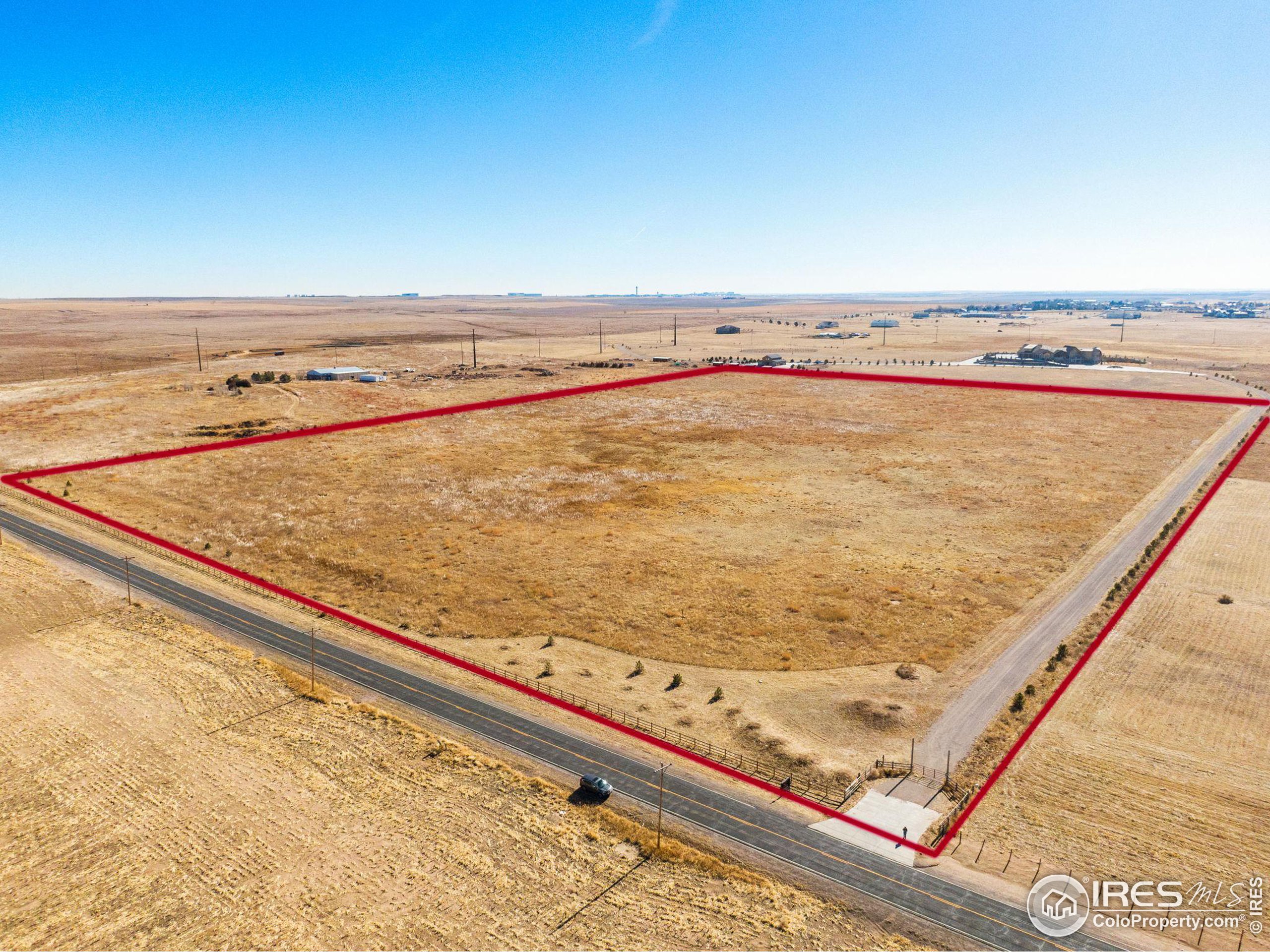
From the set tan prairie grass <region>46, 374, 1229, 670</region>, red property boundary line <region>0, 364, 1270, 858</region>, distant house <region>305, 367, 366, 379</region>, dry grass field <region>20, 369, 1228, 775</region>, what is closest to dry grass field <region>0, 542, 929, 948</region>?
red property boundary line <region>0, 364, 1270, 858</region>

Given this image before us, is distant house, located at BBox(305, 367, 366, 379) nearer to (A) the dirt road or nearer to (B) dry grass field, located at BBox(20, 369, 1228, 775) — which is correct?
(B) dry grass field, located at BBox(20, 369, 1228, 775)

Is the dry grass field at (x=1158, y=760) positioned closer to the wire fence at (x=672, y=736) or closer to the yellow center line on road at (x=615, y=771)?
the yellow center line on road at (x=615, y=771)

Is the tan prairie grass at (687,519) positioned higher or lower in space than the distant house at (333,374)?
lower

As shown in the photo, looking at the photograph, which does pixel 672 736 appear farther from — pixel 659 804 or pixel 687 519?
pixel 687 519

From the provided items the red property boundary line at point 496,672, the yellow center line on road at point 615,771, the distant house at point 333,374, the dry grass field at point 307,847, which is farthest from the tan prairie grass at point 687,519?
the distant house at point 333,374

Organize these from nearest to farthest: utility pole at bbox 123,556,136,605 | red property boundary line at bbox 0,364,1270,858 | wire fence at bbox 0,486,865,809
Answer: red property boundary line at bbox 0,364,1270,858 < wire fence at bbox 0,486,865,809 < utility pole at bbox 123,556,136,605

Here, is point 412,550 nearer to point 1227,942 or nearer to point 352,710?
point 352,710

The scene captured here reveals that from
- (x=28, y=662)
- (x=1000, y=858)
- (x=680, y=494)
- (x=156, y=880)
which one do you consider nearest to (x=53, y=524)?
(x=28, y=662)
